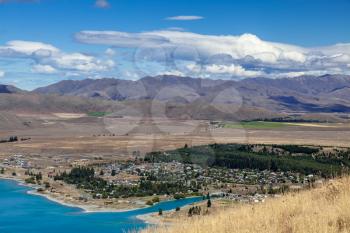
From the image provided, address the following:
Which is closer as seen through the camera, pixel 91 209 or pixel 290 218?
pixel 290 218

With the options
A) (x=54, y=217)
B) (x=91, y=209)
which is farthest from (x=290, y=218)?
(x=91, y=209)

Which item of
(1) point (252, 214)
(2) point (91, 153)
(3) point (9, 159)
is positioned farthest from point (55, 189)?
(1) point (252, 214)

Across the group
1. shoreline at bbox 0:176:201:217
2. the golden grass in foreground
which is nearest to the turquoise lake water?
shoreline at bbox 0:176:201:217

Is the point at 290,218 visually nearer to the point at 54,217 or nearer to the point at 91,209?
the point at 54,217

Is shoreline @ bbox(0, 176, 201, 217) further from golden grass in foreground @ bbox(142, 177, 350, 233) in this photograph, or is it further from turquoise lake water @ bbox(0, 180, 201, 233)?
golden grass in foreground @ bbox(142, 177, 350, 233)

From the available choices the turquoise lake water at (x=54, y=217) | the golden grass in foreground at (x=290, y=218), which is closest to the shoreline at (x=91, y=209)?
the turquoise lake water at (x=54, y=217)

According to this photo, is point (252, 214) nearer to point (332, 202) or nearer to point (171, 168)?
point (332, 202)

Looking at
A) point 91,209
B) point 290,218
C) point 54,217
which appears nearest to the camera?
point 290,218
